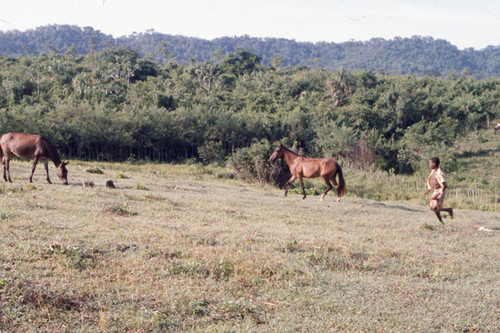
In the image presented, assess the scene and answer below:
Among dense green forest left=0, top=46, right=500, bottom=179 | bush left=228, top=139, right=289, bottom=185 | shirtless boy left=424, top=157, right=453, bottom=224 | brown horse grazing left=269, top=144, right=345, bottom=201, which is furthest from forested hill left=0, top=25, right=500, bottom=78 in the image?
shirtless boy left=424, top=157, right=453, bottom=224

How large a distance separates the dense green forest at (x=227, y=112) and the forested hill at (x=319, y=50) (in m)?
63.5

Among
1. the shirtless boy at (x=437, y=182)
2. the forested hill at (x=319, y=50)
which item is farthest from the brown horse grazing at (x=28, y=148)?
the forested hill at (x=319, y=50)

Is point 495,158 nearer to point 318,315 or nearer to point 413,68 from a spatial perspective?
point 318,315

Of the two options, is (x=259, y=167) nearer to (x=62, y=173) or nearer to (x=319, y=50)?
(x=62, y=173)

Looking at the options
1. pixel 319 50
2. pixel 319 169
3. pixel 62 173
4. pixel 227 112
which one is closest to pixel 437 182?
pixel 319 169

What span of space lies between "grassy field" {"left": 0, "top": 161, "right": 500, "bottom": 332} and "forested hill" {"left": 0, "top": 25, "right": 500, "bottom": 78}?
4594 inches

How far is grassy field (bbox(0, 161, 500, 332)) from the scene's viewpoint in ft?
15.2

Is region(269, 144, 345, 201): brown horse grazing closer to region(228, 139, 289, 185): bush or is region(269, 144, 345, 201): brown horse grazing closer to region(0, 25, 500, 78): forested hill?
region(228, 139, 289, 185): bush

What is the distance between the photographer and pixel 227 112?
42.1 metres

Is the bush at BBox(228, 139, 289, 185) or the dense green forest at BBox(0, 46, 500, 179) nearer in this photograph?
the bush at BBox(228, 139, 289, 185)

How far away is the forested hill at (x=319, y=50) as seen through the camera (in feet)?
438

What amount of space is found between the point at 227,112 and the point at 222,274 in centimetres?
3670

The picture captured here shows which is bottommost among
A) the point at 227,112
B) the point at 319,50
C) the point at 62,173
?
the point at 62,173

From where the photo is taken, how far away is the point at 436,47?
175000 millimetres
